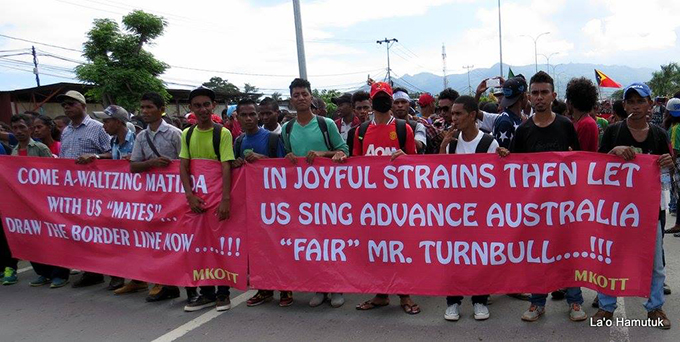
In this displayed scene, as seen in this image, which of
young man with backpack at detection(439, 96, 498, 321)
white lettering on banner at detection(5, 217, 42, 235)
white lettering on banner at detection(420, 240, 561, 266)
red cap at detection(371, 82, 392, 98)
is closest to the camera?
white lettering on banner at detection(420, 240, 561, 266)

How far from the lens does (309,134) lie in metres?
4.35

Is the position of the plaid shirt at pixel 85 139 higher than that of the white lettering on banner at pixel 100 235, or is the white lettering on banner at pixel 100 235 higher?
the plaid shirt at pixel 85 139

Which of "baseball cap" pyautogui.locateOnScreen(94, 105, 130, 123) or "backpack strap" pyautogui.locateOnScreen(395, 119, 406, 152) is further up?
"baseball cap" pyautogui.locateOnScreen(94, 105, 130, 123)

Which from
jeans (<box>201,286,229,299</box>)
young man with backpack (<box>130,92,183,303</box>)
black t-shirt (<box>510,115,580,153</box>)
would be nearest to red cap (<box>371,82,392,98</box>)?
black t-shirt (<box>510,115,580,153</box>)

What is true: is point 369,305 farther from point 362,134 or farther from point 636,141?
point 636,141

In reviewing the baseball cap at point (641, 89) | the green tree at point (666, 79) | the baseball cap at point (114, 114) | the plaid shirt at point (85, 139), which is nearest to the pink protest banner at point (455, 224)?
the baseball cap at point (641, 89)

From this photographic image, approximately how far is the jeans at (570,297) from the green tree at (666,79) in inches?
2411

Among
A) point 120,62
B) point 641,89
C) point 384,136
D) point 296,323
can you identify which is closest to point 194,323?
point 296,323

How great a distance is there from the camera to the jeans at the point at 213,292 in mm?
4520

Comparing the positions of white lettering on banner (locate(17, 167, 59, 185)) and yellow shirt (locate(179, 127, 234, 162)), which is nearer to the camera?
yellow shirt (locate(179, 127, 234, 162))

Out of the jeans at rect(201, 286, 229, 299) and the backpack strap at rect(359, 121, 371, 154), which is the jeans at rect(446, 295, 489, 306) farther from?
the jeans at rect(201, 286, 229, 299)

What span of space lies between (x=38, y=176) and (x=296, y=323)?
350 centimetres

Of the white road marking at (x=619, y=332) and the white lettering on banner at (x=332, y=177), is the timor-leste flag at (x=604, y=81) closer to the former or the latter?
the white road marking at (x=619, y=332)

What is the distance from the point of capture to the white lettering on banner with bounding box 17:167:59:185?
17.5 feet
